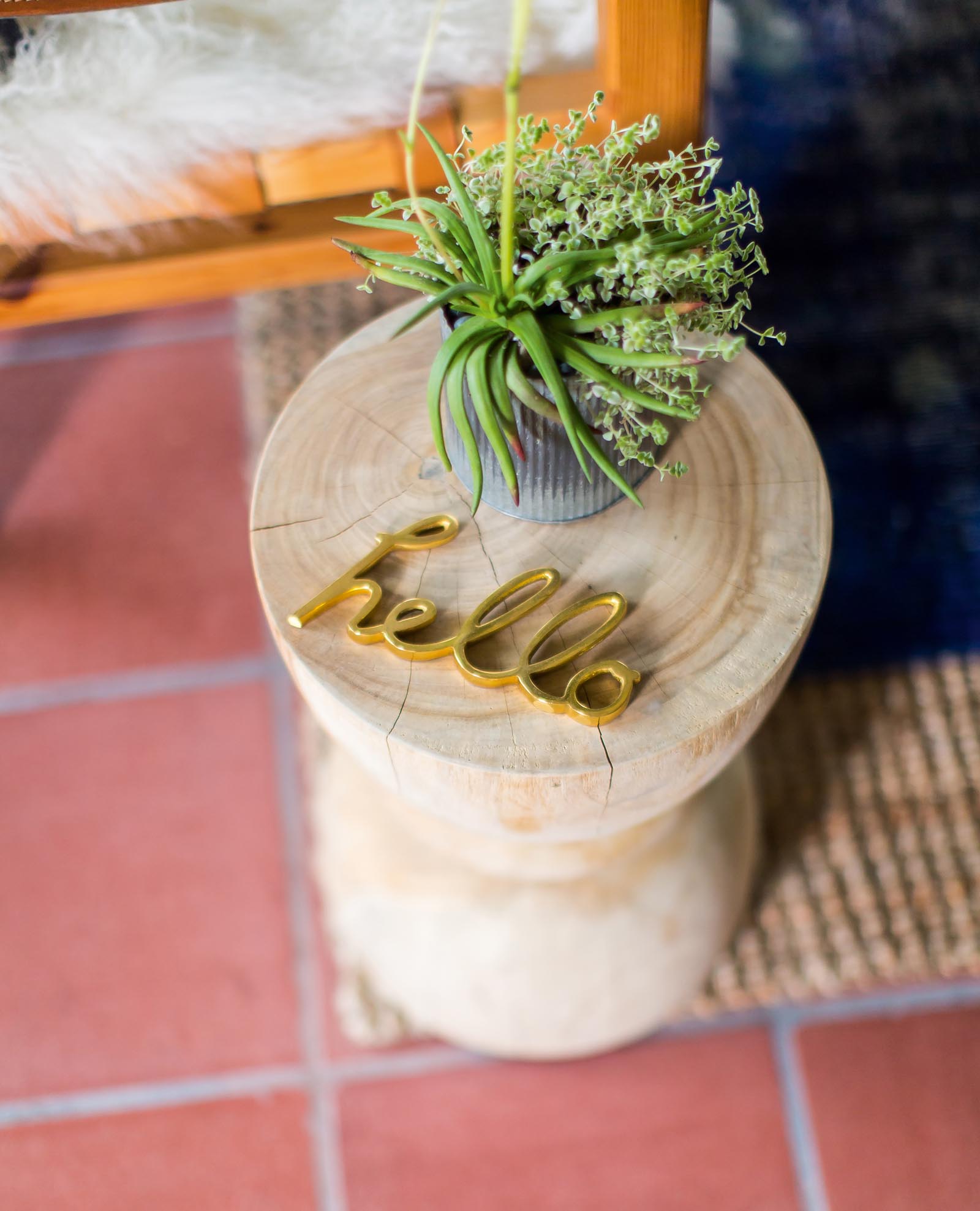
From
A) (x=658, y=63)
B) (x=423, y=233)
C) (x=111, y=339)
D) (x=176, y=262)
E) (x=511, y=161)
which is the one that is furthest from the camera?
(x=111, y=339)

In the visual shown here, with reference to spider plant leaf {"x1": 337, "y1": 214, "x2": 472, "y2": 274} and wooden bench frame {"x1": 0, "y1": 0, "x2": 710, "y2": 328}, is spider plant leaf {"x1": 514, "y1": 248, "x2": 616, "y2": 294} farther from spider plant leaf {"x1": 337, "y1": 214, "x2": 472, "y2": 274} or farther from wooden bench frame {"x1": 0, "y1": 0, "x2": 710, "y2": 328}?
wooden bench frame {"x1": 0, "y1": 0, "x2": 710, "y2": 328}

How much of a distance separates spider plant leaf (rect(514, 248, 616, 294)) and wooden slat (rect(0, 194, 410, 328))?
51 centimetres

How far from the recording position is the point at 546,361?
2.17 feet

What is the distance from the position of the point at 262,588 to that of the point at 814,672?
2.58 ft

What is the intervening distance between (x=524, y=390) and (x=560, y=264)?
0.27 ft

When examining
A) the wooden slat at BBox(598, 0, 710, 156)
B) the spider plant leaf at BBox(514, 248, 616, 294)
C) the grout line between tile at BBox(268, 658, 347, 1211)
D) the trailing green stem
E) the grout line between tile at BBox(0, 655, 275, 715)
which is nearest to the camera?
the trailing green stem

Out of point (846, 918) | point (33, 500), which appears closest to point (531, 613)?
point (846, 918)

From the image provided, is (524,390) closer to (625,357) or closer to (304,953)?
(625,357)

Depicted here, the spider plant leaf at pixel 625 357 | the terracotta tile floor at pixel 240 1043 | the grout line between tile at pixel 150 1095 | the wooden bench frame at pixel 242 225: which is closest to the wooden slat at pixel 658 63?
the wooden bench frame at pixel 242 225

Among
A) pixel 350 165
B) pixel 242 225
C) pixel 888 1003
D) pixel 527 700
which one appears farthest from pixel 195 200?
pixel 888 1003

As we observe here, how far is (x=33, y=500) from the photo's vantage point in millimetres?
1568

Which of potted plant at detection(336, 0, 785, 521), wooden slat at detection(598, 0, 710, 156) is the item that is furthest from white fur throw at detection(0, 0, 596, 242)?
potted plant at detection(336, 0, 785, 521)

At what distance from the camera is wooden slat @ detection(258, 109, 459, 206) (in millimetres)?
1153

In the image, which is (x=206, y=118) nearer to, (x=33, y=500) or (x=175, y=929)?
(x=33, y=500)
